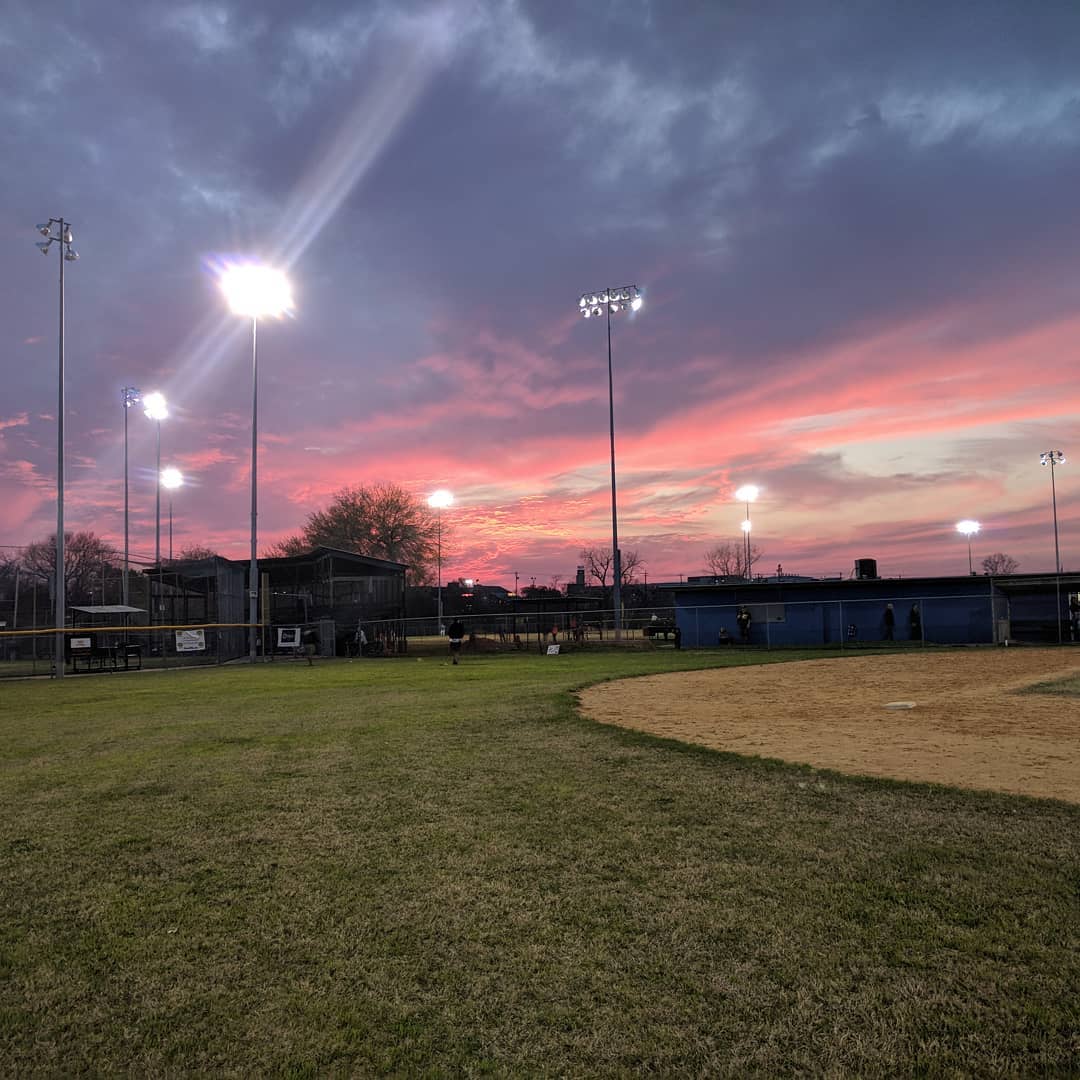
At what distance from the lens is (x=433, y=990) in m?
3.34

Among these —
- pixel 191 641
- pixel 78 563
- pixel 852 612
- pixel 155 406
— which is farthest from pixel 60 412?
pixel 78 563

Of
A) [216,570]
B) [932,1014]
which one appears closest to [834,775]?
[932,1014]

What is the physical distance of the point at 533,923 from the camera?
13.1 ft

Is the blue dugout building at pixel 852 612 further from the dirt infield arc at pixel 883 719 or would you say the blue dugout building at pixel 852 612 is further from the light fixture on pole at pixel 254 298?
the light fixture on pole at pixel 254 298

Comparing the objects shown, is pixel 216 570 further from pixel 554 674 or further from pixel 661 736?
pixel 661 736

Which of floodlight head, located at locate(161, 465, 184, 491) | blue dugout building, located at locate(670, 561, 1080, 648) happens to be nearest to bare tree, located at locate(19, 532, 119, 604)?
floodlight head, located at locate(161, 465, 184, 491)

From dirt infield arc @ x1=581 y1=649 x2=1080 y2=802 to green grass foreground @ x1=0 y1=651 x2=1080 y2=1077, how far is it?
1.26m

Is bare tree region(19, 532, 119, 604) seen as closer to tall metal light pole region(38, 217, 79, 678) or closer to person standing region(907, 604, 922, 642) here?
tall metal light pole region(38, 217, 79, 678)

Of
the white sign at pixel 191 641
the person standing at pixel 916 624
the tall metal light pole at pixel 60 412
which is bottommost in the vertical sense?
the person standing at pixel 916 624

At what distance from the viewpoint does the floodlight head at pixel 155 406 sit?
151 feet

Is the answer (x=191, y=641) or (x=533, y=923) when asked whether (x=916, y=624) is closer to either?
(x=191, y=641)

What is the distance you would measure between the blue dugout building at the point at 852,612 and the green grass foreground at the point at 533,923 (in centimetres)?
3221

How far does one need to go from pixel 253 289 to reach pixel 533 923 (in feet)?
115

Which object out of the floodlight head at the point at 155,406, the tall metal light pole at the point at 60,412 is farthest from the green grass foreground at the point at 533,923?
the floodlight head at the point at 155,406
